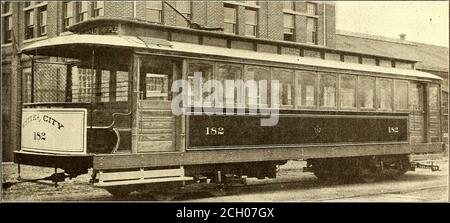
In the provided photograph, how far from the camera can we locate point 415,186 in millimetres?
12617

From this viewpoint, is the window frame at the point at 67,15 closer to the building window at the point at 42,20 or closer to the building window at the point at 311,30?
the building window at the point at 42,20

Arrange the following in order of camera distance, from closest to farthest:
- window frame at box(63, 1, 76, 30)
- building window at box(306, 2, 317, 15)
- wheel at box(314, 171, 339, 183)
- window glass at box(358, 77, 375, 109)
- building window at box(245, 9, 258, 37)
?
window glass at box(358, 77, 375, 109), wheel at box(314, 171, 339, 183), window frame at box(63, 1, 76, 30), building window at box(245, 9, 258, 37), building window at box(306, 2, 317, 15)

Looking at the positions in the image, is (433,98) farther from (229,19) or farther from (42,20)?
(42,20)

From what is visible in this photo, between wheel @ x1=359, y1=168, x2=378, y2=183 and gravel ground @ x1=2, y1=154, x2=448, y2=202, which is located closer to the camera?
gravel ground @ x1=2, y1=154, x2=448, y2=202

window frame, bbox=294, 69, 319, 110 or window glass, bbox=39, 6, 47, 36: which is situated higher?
window glass, bbox=39, 6, 47, 36

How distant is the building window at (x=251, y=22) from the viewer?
64.4ft

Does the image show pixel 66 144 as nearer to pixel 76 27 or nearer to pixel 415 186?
pixel 76 27

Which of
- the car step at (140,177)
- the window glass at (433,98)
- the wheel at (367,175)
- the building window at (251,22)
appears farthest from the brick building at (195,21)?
the car step at (140,177)

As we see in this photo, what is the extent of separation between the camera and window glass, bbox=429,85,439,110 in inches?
569

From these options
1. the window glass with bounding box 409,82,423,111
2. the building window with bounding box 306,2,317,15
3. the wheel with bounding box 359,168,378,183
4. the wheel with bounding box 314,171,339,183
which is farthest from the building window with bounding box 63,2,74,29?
the window glass with bounding box 409,82,423,111

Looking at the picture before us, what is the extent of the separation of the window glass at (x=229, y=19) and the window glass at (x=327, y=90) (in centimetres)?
765

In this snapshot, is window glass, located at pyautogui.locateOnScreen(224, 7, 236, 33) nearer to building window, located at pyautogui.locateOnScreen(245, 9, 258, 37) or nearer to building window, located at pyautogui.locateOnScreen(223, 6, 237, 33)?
building window, located at pyautogui.locateOnScreen(223, 6, 237, 33)

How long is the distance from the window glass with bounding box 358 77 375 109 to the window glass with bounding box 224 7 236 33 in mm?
7418

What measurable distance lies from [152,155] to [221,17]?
10.4m
